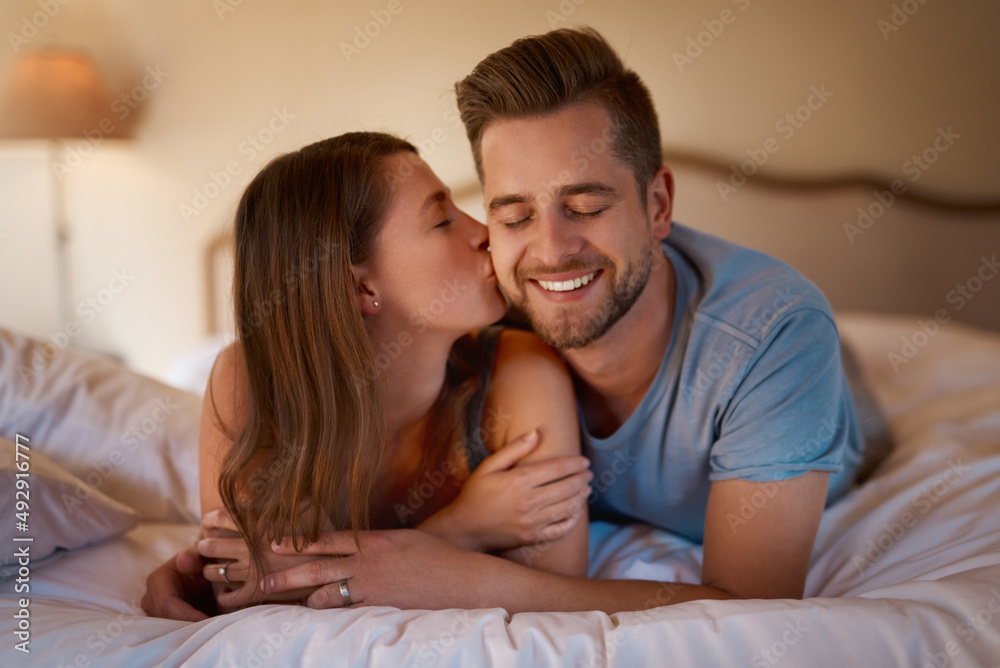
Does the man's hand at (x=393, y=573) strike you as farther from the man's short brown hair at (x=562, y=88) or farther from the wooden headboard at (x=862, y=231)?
the wooden headboard at (x=862, y=231)

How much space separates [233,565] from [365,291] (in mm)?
470

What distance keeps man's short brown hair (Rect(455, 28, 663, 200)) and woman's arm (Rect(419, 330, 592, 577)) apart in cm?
38

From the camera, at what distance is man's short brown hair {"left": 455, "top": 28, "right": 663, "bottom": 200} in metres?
1.21

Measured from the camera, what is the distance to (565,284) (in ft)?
4.00

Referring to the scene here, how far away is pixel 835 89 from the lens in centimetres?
243

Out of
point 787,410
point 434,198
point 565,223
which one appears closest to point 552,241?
point 565,223

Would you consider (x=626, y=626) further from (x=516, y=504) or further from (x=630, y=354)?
(x=630, y=354)

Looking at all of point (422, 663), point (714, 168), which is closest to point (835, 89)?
point (714, 168)

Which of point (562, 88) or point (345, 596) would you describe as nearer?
point (345, 596)

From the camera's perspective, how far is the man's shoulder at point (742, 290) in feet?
3.97

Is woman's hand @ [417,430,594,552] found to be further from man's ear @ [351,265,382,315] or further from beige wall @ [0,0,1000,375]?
beige wall @ [0,0,1000,375]

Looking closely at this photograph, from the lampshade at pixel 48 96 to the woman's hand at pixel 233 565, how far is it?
189cm

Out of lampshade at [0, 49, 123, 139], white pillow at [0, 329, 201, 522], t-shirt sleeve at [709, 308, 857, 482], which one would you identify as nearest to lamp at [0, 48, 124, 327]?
lampshade at [0, 49, 123, 139]

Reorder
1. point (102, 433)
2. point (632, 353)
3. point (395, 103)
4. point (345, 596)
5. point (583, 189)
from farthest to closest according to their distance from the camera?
point (395, 103)
point (102, 433)
point (632, 353)
point (583, 189)
point (345, 596)
